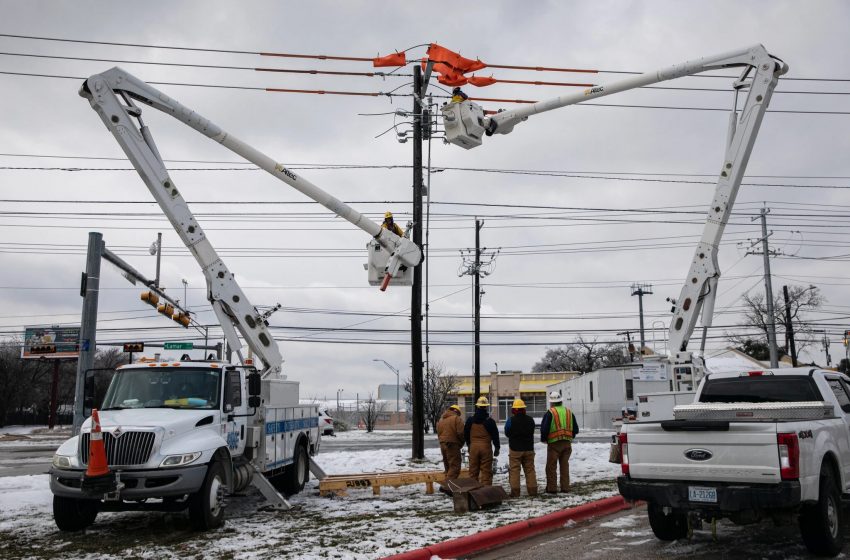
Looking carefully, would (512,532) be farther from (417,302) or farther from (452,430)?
(417,302)

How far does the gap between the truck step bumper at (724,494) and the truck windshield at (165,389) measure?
20.6 feet

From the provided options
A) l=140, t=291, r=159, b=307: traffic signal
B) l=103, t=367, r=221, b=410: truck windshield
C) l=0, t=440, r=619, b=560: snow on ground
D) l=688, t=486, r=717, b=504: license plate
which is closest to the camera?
l=688, t=486, r=717, b=504: license plate

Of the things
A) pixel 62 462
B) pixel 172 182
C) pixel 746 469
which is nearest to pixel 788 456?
pixel 746 469

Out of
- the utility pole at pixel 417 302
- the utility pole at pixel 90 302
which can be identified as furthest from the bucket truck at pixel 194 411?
the utility pole at pixel 90 302

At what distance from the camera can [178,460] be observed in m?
9.53

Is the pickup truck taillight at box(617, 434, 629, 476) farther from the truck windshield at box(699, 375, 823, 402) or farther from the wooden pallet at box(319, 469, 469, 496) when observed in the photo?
the wooden pallet at box(319, 469, 469, 496)

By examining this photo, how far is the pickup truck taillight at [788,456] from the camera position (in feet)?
23.0

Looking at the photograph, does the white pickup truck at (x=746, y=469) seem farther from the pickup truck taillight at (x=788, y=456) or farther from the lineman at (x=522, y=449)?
the lineman at (x=522, y=449)

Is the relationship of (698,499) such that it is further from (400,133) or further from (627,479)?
(400,133)

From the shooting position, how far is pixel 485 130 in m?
14.0

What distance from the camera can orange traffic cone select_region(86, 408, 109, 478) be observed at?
921cm

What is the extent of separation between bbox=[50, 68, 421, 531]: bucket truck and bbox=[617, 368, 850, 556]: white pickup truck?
5.77 meters

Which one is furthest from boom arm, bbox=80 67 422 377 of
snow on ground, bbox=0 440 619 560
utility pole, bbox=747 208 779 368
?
utility pole, bbox=747 208 779 368

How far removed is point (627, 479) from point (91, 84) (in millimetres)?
10600
